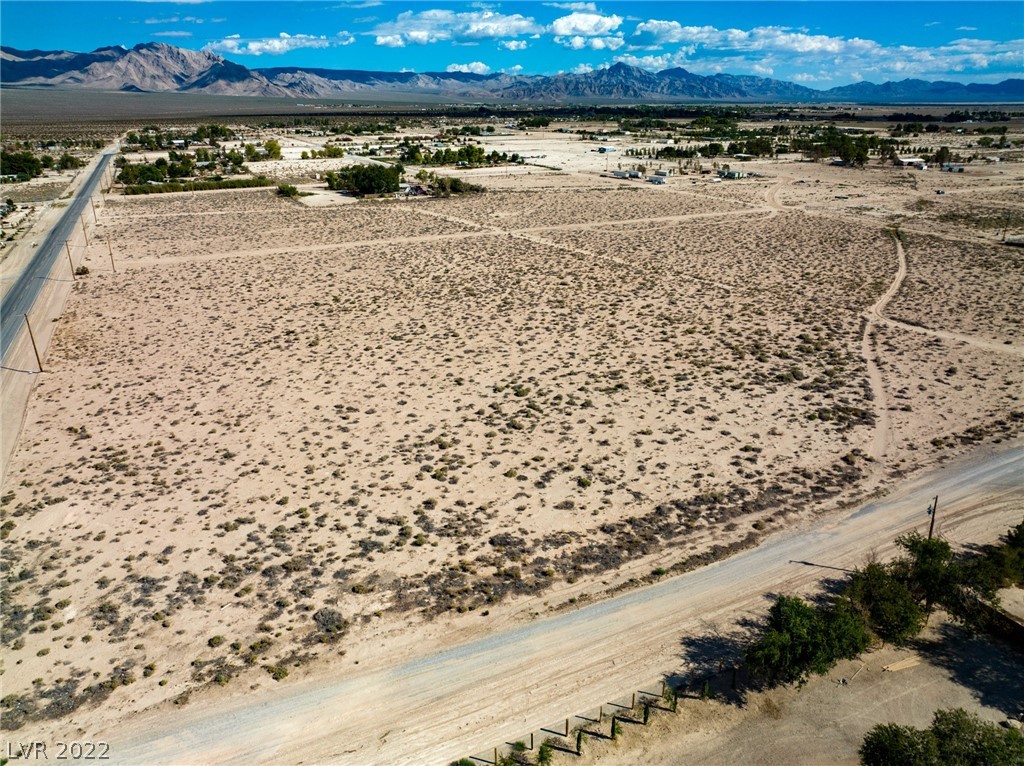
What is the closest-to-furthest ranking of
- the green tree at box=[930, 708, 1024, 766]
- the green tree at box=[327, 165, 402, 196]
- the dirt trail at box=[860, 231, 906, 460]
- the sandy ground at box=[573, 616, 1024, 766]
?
the green tree at box=[930, 708, 1024, 766] < the sandy ground at box=[573, 616, 1024, 766] < the dirt trail at box=[860, 231, 906, 460] < the green tree at box=[327, 165, 402, 196]

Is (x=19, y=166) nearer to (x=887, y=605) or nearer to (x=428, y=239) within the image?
(x=428, y=239)

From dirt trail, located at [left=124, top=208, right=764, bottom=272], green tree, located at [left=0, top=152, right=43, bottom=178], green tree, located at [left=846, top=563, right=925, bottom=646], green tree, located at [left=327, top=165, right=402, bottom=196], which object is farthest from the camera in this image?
green tree, located at [left=0, top=152, right=43, bottom=178]

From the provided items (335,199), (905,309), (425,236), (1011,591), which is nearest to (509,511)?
(1011,591)

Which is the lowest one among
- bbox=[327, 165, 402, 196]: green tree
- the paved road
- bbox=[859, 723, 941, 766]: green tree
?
bbox=[859, 723, 941, 766]: green tree

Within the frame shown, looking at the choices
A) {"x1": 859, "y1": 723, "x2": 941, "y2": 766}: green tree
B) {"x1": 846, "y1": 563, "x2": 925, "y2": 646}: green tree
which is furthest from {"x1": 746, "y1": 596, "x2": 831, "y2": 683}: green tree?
{"x1": 846, "y1": 563, "x2": 925, "y2": 646}: green tree

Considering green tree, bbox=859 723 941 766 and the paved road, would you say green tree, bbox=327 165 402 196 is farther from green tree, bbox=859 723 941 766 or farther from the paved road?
green tree, bbox=859 723 941 766

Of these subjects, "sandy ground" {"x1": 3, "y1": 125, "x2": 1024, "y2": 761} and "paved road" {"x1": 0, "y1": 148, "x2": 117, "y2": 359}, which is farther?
"paved road" {"x1": 0, "y1": 148, "x2": 117, "y2": 359}
